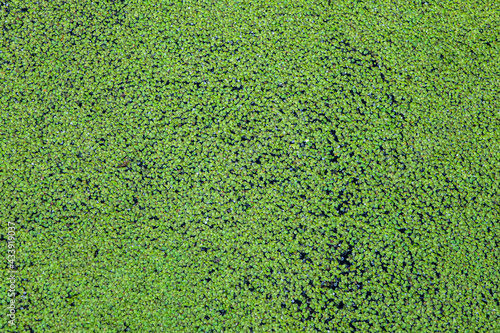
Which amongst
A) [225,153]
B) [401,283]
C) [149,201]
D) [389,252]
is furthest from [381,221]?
[149,201]

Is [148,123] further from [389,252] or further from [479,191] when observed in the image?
[479,191]

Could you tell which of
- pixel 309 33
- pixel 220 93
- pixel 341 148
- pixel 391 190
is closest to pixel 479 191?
pixel 391 190

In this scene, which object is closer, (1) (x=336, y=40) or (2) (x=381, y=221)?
(2) (x=381, y=221)

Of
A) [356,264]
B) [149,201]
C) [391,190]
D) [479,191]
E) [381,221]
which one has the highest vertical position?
[479,191]

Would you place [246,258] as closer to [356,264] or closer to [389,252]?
[356,264]

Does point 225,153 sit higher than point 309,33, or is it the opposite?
point 309,33

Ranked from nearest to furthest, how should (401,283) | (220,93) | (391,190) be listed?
(401,283)
(391,190)
(220,93)

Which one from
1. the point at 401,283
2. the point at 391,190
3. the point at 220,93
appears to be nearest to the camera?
the point at 401,283
